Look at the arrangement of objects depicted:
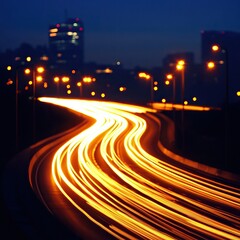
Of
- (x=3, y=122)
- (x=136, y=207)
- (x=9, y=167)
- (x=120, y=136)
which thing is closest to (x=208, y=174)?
(x=9, y=167)

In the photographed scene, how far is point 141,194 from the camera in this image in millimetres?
24875

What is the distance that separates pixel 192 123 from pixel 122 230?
6663cm

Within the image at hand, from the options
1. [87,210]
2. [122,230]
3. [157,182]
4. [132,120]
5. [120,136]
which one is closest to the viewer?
[122,230]

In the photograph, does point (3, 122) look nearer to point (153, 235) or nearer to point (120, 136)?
point (120, 136)

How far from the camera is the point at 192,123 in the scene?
8275 centimetres

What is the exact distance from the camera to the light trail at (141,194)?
55.9 feet

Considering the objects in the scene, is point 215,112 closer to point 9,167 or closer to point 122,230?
point 9,167

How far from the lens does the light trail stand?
17.0 m

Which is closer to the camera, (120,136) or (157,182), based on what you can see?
(157,182)

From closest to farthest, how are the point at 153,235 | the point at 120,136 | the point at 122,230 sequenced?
the point at 153,235 < the point at 122,230 < the point at 120,136

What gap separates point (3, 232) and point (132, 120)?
6212cm

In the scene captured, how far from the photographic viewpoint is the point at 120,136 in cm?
6012

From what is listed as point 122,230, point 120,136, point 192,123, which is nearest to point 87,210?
point 122,230

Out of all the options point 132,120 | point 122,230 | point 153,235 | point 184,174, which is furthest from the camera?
point 132,120
